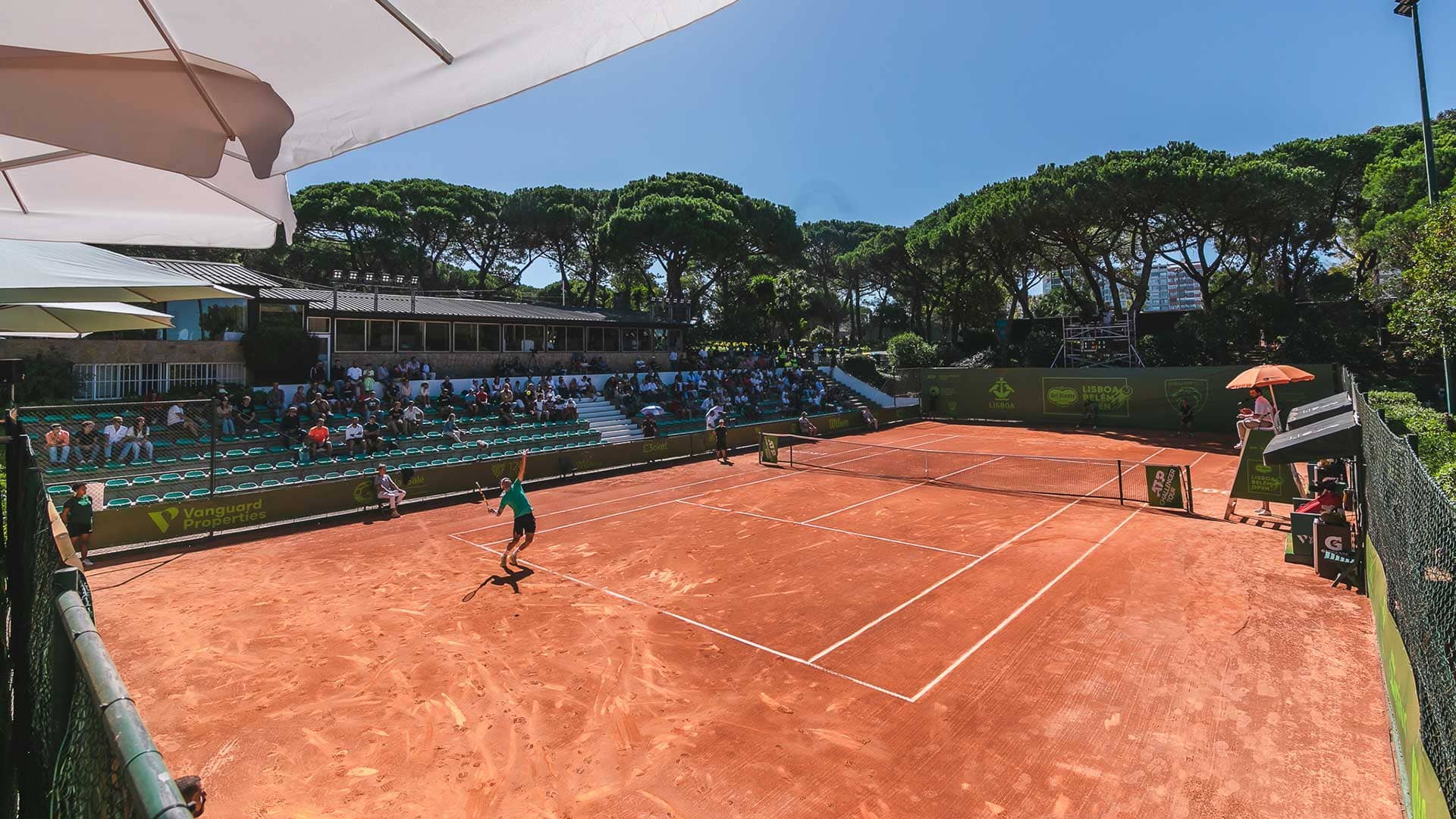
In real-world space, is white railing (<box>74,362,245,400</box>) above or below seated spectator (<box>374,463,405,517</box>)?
above

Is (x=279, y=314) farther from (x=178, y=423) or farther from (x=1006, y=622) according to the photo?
(x=1006, y=622)

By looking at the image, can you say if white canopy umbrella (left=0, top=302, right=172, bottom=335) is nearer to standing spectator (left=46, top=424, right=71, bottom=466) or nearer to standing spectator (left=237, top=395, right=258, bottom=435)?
standing spectator (left=46, top=424, right=71, bottom=466)

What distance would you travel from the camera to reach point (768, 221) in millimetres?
50719

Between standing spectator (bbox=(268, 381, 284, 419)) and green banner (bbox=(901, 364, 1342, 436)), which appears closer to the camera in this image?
standing spectator (bbox=(268, 381, 284, 419))

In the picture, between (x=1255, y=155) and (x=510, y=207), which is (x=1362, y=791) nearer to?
(x=1255, y=155)

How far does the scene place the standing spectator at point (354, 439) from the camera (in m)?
19.3

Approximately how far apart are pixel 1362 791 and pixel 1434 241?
15806 millimetres

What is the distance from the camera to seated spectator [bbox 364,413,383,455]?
19.7 metres

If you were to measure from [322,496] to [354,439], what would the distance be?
3.27m

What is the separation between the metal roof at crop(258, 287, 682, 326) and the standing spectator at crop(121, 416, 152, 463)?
29.4ft

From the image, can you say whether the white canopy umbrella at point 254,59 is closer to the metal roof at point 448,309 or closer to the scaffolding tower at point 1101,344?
the metal roof at point 448,309

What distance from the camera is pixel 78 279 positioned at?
16.0 feet

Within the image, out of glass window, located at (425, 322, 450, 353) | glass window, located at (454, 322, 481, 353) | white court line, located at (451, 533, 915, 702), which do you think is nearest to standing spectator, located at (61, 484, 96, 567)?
white court line, located at (451, 533, 915, 702)

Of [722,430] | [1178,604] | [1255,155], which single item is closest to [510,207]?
[722,430]
